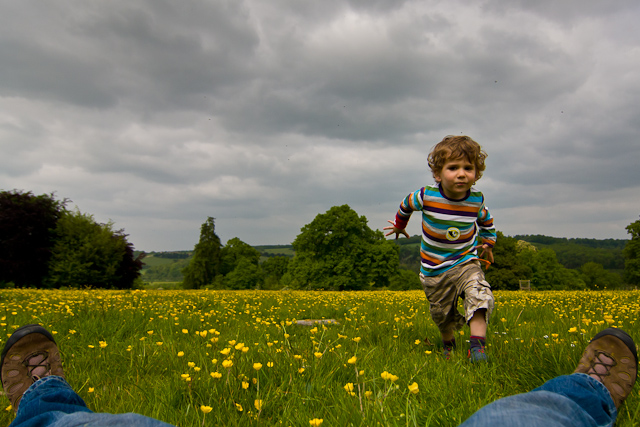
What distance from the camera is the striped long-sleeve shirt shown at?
3.64m

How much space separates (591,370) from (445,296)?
1751 millimetres

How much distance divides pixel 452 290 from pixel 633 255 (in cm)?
6122

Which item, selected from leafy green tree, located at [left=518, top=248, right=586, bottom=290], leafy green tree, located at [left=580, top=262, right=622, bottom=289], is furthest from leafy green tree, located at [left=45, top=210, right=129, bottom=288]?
leafy green tree, located at [left=580, top=262, right=622, bottom=289]

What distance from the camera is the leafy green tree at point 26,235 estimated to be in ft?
94.0

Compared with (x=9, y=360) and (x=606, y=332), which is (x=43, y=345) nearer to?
(x=9, y=360)

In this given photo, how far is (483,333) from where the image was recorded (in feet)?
10.1

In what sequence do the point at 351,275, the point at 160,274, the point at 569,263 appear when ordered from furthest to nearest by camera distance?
the point at 160,274
the point at 569,263
the point at 351,275

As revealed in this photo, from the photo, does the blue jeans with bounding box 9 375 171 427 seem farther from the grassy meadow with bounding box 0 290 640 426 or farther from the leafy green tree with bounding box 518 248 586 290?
the leafy green tree with bounding box 518 248 586 290

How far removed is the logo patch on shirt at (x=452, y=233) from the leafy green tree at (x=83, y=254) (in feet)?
105

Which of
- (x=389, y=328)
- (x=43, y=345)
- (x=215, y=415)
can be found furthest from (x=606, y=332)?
(x=43, y=345)

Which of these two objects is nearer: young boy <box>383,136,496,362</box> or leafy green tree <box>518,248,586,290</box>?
young boy <box>383,136,496,362</box>

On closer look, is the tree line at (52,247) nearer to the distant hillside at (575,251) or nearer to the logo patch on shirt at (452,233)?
the logo patch on shirt at (452,233)

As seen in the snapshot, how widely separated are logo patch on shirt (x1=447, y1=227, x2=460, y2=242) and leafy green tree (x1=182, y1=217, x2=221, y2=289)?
178ft

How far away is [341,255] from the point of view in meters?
38.2
